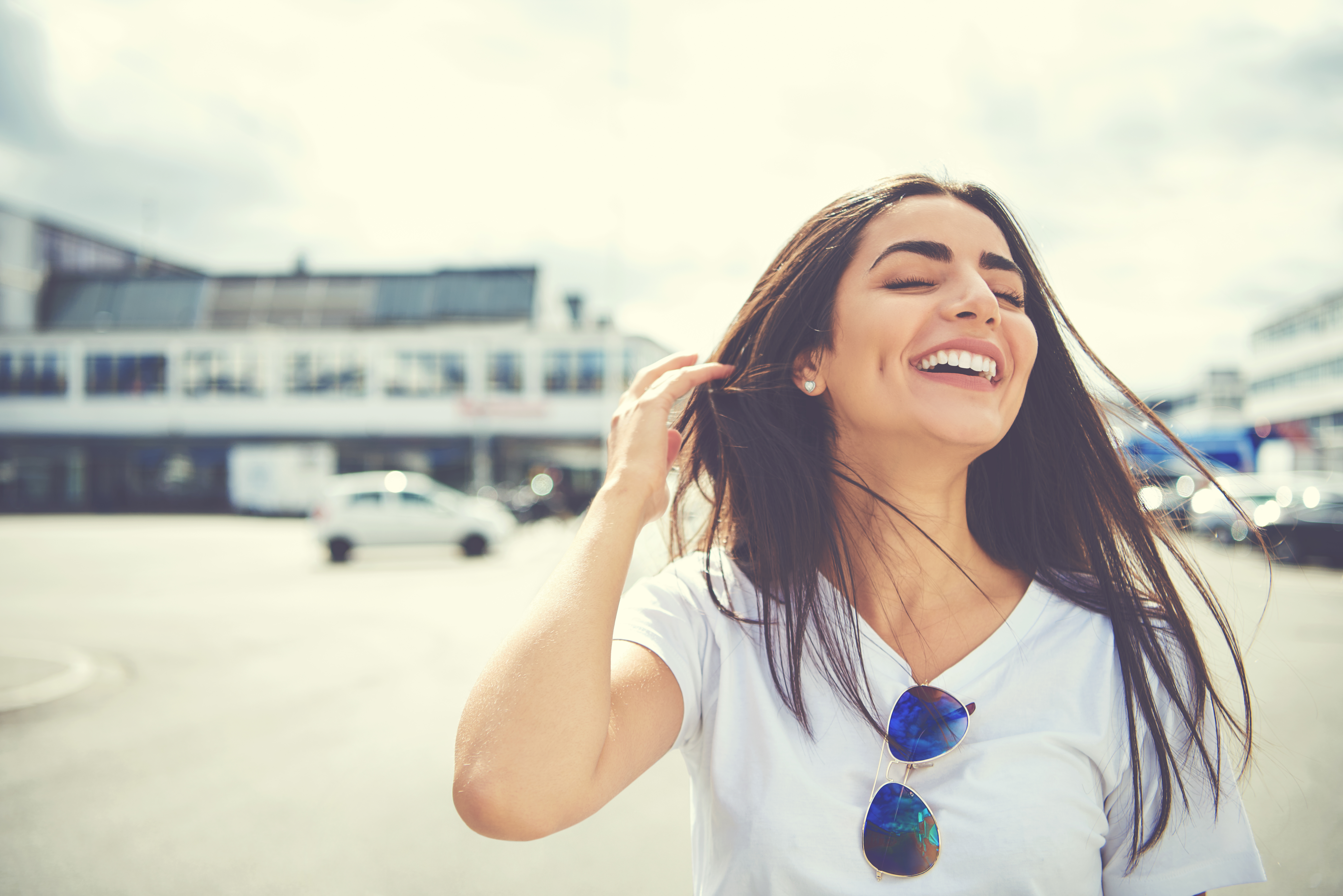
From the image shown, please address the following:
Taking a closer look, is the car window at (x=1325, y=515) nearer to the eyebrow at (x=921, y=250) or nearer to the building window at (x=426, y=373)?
the eyebrow at (x=921, y=250)

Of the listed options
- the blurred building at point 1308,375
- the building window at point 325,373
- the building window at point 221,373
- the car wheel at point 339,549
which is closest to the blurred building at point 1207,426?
the blurred building at point 1308,375

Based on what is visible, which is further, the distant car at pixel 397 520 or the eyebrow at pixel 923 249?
the distant car at pixel 397 520

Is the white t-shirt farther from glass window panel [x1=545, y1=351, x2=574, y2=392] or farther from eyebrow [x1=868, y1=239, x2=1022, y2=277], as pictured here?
glass window panel [x1=545, y1=351, x2=574, y2=392]

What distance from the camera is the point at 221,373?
39969 millimetres

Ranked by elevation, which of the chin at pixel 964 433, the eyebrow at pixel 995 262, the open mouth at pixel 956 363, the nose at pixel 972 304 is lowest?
the chin at pixel 964 433

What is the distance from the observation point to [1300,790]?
4145 mm

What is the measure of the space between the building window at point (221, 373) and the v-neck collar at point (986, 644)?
143 feet

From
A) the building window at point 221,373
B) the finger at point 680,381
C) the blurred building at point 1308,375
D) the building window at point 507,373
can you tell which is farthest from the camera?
the blurred building at point 1308,375

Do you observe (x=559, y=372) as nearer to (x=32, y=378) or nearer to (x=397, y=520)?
(x=397, y=520)

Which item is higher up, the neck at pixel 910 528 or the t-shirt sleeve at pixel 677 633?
the neck at pixel 910 528

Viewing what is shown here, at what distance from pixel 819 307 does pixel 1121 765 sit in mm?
1017

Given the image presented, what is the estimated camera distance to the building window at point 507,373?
38.2 m

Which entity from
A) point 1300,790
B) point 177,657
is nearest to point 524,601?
point 177,657

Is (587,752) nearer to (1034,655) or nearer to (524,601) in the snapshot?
(1034,655)
